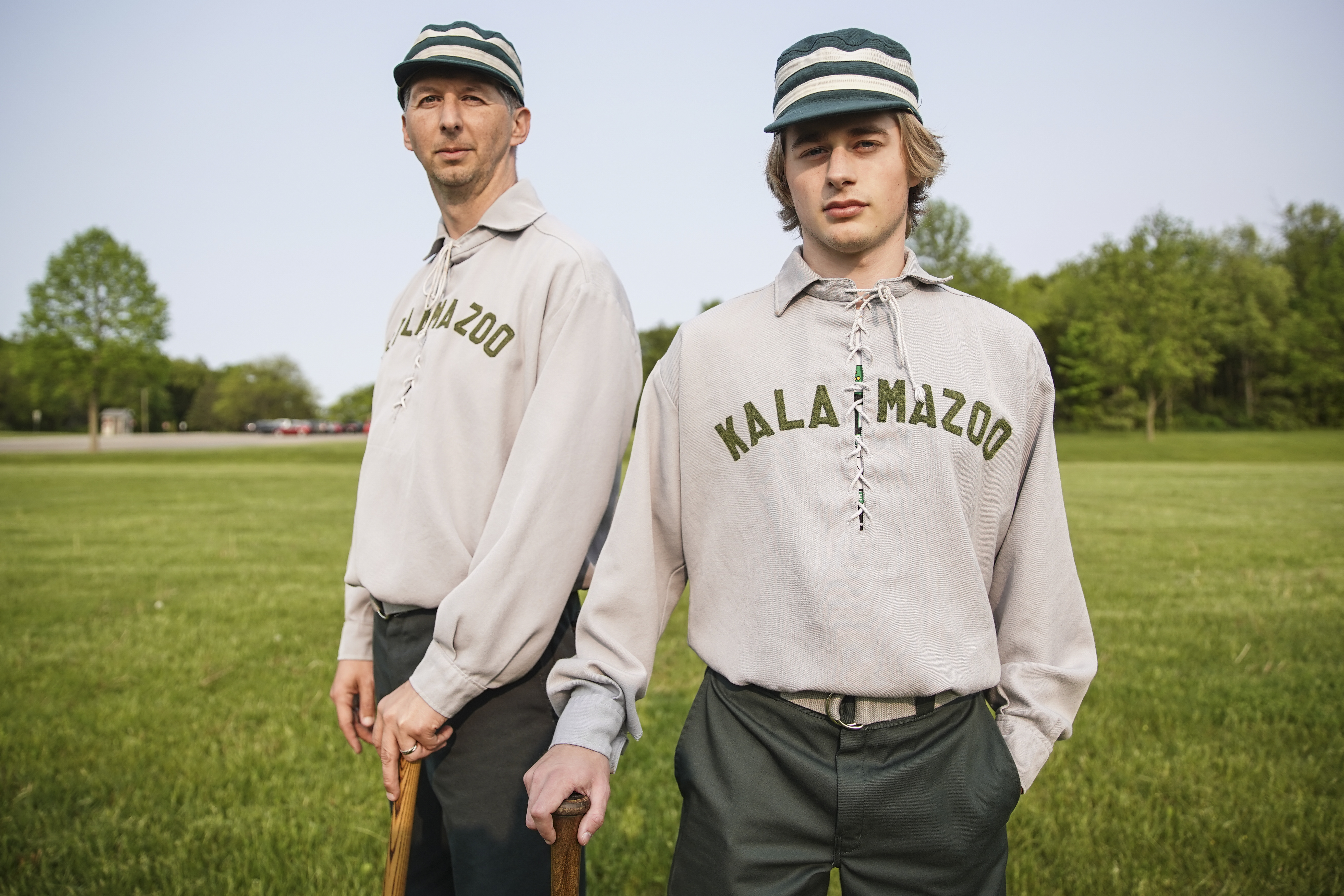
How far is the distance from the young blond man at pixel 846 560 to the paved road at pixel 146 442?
45453 millimetres

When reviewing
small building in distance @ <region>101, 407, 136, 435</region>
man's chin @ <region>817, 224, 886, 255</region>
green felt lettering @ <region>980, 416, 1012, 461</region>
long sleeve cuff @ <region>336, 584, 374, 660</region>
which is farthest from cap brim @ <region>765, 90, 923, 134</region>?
small building in distance @ <region>101, 407, 136, 435</region>

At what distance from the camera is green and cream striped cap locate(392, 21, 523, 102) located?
7.30 feet

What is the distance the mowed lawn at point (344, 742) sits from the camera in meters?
3.56

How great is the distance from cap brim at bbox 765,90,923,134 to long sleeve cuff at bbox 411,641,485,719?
132 cm

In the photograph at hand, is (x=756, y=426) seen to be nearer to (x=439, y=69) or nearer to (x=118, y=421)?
(x=439, y=69)

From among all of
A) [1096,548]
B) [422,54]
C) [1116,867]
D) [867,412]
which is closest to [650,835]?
[1116,867]

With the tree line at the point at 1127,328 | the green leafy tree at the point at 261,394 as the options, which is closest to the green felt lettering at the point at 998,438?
the tree line at the point at 1127,328

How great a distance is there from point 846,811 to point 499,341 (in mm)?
1299

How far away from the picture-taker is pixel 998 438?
1.83m

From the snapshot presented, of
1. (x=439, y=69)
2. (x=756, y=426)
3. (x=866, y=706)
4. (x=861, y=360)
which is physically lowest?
(x=866, y=706)

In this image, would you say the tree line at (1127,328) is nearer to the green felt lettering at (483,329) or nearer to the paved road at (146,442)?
the paved road at (146,442)

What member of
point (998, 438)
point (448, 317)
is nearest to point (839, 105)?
point (998, 438)

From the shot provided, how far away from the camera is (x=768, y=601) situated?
1.79 meters

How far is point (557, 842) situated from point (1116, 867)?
2869mm
